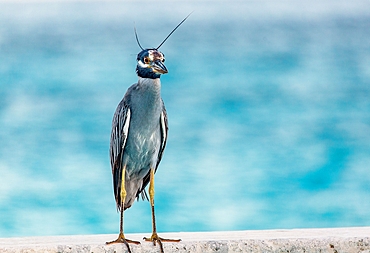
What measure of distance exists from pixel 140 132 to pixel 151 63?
0.91ft

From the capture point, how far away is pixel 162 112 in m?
2.31

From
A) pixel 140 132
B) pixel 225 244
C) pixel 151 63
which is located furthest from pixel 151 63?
pixel 225 244

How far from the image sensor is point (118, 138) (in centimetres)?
232

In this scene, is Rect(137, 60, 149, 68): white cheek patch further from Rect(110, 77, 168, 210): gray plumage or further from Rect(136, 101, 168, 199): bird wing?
Rect(136, 101, 168, 199): bird wing

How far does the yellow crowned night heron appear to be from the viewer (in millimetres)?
2193

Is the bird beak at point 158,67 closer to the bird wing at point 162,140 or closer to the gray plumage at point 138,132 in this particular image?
the gray plumage at point 138,132

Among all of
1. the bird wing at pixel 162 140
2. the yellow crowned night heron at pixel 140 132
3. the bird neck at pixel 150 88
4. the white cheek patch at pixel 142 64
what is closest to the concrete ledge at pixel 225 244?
the yellow crowned night heron at pixel 140 132

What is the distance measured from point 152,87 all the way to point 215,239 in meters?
0.59

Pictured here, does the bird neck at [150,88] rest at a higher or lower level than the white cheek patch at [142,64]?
lower

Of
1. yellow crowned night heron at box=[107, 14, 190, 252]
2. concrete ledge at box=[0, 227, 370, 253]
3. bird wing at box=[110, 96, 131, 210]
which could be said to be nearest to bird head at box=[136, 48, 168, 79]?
yellow crowned night heron at box=[107, 14, 190, 252]

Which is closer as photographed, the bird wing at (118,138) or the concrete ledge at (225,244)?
the concrete ledge at (225,244)

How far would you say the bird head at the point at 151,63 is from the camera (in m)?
2.16

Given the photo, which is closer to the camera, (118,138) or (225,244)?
(225,244)

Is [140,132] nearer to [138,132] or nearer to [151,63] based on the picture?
[138,132]
